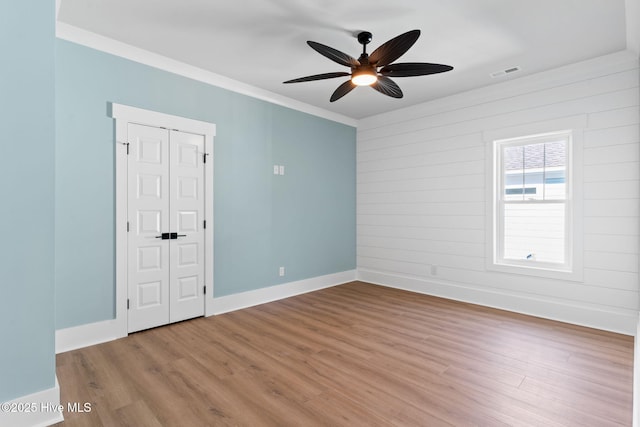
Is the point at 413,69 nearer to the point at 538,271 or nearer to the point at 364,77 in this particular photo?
the point at 364,77

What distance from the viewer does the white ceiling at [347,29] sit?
8.52 ft

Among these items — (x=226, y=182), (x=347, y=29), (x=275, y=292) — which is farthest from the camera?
(x=275, y=292)

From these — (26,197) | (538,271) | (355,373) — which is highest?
(26,197)

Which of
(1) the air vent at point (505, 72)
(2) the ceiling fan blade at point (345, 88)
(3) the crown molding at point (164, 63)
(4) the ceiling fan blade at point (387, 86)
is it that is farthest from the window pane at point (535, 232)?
(3) the crown molding at point (164, 63)

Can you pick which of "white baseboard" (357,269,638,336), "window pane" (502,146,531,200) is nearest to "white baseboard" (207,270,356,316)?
"white baseboard" (357,269,638,336)

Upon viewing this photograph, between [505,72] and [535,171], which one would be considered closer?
[505,72]

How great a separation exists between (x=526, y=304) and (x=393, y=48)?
3.47 metres

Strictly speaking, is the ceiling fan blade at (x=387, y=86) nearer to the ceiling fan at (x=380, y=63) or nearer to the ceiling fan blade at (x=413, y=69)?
the ceiling fan at (x=380, y=63)

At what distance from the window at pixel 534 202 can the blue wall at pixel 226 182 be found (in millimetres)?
2481

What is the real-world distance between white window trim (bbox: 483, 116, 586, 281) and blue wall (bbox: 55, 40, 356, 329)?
92.5 inches

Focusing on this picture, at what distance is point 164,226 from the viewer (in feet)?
11.5

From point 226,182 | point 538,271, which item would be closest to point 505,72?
point 538,271

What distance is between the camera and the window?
378 centimetres

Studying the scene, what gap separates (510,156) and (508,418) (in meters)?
3.38
